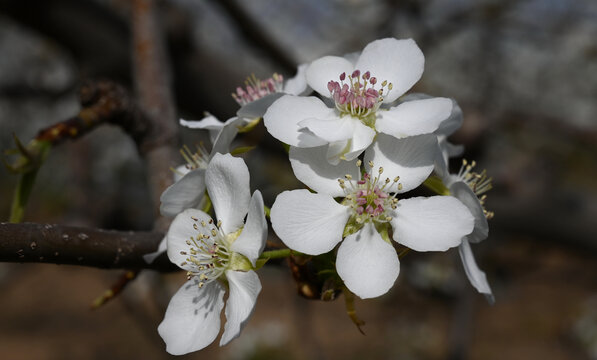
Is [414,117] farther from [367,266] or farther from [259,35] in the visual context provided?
[259,35]

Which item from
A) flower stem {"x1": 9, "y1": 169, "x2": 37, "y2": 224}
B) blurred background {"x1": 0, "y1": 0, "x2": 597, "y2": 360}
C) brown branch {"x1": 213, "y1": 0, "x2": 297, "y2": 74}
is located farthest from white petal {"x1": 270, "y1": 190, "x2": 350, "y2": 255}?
brown branch {"x1": 213, "y1": 0, "x2": 297, "y2": 74}

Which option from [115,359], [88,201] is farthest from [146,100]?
[115,359]

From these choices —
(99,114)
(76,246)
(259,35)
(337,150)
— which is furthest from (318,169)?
(259,35)

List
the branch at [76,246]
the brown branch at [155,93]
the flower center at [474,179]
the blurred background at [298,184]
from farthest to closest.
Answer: the blurred background at [298,184], the brown branch at [155,93], the flower center at [474,179], the branch at [76,246]

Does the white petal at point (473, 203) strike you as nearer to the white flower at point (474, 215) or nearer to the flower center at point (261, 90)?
the white flower at point (474, 215)

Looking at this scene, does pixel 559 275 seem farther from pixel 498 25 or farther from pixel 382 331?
pixel 498 25

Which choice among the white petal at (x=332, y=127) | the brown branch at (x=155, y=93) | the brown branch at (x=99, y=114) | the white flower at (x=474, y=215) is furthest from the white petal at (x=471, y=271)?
the brown branch at (x=99, y=114)
